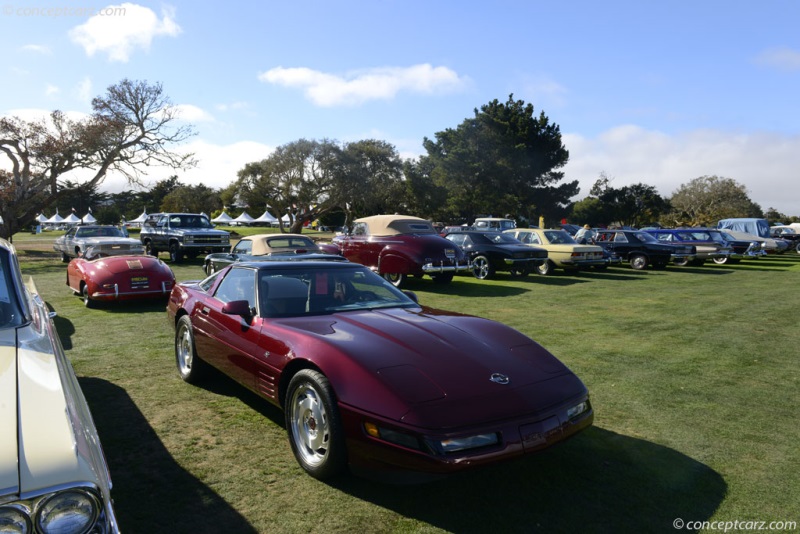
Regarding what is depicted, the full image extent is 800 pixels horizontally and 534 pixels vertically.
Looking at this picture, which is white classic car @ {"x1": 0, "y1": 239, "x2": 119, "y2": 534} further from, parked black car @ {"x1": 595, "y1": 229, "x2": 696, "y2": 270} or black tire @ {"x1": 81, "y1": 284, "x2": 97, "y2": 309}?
parked black car @ {"x1": 595, "y1": 229, "x2": 696, "y2": 270}

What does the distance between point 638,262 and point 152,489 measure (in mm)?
19249

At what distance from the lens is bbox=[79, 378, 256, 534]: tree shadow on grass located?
111 inches

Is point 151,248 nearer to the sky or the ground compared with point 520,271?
nearer to the sky

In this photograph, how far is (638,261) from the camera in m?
19.3

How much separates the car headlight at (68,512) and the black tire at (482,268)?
14.2 meters

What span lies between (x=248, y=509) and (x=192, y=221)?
19911mm

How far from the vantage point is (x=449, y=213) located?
59.8m

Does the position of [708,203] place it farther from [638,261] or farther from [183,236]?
[183,236]

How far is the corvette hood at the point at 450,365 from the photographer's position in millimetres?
2900

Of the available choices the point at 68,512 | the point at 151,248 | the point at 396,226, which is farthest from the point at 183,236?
the point at 68,512

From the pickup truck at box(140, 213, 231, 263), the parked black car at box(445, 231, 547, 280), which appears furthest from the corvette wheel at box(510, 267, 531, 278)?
the pickup truck at box(140, 213, 231, 263)

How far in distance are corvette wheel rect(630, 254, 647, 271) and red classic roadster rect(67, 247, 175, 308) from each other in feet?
53.1

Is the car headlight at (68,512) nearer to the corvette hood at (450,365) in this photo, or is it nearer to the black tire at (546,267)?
the corvette hood at (450,365)

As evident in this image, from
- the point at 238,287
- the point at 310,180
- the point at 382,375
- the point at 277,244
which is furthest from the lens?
the point at 310,180
